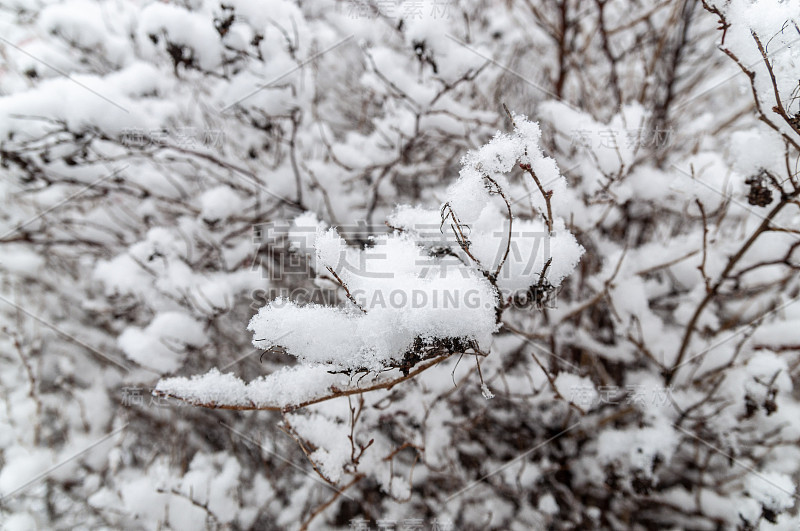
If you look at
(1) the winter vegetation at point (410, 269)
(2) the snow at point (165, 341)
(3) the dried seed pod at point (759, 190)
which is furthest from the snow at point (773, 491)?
(2) the snow at point (165, 341)

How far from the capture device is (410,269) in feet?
3.45

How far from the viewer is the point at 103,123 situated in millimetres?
1985

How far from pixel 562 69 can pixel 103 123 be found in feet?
8.22

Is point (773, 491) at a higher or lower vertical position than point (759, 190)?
lower

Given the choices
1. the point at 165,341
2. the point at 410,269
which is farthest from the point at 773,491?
the point at 165,341

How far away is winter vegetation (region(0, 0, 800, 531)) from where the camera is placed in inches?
43.9

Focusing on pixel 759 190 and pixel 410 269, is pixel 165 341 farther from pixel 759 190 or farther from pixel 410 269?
pixel 759 190

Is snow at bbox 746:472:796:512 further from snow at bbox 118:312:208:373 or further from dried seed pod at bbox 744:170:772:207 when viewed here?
snow at bbox 118:312:208:373

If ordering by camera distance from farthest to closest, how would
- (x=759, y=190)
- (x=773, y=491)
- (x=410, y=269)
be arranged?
1. (x=773, y=491)
2. (x=759, y=190)
3. (x=410, y=269)

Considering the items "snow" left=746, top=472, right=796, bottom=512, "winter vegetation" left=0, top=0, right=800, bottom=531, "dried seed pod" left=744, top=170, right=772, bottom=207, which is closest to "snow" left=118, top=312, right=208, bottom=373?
"winter vegetation" left=0, top=0, right=800, bottom=531

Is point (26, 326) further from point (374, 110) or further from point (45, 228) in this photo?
point (374, 110)

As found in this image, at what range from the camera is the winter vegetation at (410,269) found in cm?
112

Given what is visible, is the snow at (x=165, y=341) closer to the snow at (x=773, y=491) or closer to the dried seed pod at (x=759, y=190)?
the dried seed pod at (x=759, y=190)

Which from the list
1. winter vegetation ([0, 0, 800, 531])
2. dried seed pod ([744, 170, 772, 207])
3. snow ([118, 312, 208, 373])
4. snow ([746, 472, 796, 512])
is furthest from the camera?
snow ([118, 312, 208, 373])
